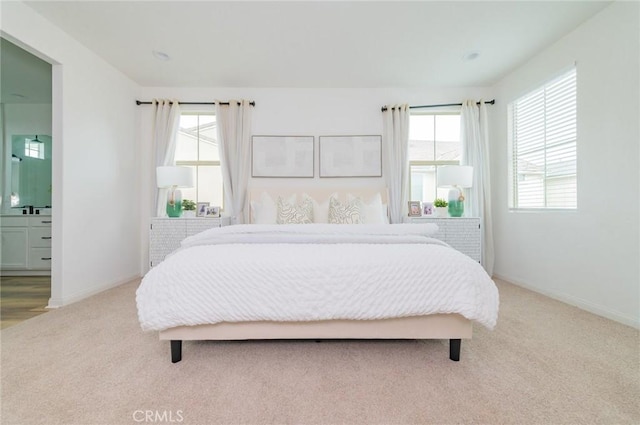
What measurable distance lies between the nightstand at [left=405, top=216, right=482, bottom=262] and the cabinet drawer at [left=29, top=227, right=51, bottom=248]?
5.07m

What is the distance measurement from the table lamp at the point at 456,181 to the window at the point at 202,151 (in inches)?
119

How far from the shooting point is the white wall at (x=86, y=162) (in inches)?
101

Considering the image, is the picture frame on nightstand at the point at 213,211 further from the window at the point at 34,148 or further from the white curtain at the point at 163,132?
the window at the point at 34,148

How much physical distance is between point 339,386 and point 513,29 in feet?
10.9

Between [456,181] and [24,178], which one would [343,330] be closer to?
[456,181]

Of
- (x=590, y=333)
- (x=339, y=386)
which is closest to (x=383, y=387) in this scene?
(x=339, y=386)

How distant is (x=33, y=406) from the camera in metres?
1.22

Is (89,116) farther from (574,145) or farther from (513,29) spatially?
(574,145)

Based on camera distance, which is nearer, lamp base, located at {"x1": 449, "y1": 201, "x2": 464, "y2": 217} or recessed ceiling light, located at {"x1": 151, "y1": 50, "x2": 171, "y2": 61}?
recessed ceiling light, located at {"x1": 151, "y1": 50, "x2": 171, "y2": 61}

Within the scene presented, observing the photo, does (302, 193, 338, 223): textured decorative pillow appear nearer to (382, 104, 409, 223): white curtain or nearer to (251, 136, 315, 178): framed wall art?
(251, 136, 315, 178): framed wall art

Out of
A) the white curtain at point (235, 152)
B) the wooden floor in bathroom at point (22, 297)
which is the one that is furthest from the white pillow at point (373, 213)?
the wooden floor in bathroom at point (22, 297)

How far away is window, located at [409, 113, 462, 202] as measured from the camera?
392 centimetres

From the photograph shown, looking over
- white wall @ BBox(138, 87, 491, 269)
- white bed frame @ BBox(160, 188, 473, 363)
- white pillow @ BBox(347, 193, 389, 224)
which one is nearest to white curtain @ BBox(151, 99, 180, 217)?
white wall @ BBox(138, 87, 491, 269)

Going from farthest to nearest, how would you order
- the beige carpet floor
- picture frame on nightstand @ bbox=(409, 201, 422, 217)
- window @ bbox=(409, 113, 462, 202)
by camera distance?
window @ bbox=(409, 113, 462, 202), picture frame on nightstand @ bbox=(409, 201, 422, 217), the beige carpet floor
